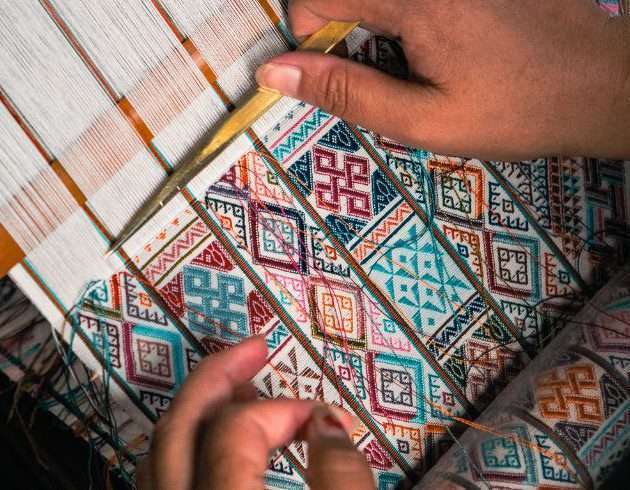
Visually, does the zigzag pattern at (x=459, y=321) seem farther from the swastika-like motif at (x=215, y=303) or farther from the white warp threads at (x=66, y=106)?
the white warp threads at (x=66, y=106)

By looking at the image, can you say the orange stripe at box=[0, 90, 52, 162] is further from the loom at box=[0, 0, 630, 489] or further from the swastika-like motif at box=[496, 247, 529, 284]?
the swastika-like motif at box=[496, 247, 529, 284]

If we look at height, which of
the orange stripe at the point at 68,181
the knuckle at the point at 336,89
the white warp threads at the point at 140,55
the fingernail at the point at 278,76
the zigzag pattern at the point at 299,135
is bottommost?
the zigzag pattern at the point at 299,135

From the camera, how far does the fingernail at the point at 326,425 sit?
89 centimetres

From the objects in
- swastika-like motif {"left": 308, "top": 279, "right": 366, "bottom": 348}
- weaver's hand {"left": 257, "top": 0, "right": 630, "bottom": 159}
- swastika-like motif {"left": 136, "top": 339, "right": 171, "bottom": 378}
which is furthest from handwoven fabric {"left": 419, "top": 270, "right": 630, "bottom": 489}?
swastika-like motif {"left": 136, "top": 339, "right": 171, "bottom": 378}

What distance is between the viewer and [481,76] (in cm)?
106

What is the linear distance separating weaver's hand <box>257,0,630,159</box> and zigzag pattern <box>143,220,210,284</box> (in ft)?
1.02

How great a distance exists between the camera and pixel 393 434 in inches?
45.9

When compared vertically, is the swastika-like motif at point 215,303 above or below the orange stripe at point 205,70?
below

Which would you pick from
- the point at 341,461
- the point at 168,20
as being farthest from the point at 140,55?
the point at 341,461

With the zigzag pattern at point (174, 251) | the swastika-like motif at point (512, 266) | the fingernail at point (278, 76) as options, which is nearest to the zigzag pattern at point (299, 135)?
the fingernail at point (278, 76)

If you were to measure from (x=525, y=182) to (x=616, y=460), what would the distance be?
609 mm

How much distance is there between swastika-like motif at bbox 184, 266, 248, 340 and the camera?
1103 millimetres

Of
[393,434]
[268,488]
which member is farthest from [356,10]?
[268,488]

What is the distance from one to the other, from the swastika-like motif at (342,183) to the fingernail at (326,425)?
410 millimetres
